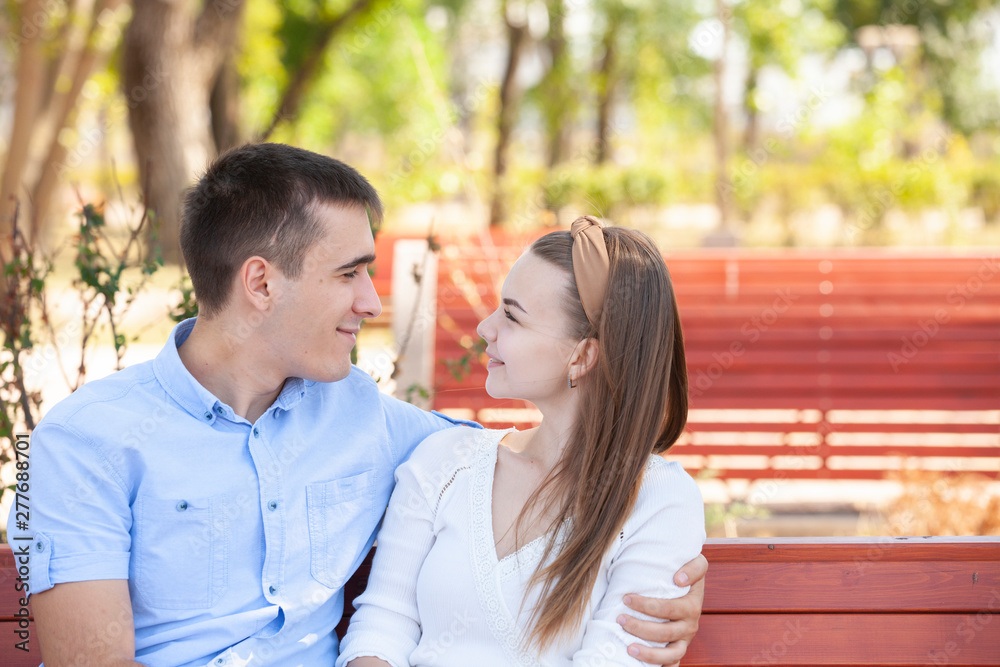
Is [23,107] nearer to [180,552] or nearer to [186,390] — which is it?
[186,390]

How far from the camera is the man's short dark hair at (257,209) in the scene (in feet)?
6.65

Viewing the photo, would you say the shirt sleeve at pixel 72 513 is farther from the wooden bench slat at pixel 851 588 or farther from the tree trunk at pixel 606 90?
the tree trunk at pixel 606 90

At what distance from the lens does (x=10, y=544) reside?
7.02ft

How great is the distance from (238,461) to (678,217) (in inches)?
981

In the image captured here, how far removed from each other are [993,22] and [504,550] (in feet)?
90.9

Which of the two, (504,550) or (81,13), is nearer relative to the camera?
(504,550)

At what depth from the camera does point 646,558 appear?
1.89 m

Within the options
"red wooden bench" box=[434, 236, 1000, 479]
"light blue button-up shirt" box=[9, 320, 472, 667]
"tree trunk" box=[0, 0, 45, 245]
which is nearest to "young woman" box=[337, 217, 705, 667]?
"light blue button-up shirt" box=[9, 320, 472, 667]

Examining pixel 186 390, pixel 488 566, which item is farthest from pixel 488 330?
pixel 186 390

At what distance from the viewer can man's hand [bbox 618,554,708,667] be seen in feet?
6.05

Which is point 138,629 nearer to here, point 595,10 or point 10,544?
point 10,544

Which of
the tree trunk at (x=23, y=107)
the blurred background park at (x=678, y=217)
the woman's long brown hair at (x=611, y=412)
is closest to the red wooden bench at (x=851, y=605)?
the woman's long brown hair at (x=611, y=412)

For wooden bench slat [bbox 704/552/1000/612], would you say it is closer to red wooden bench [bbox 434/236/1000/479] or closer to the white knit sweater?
the white knit sweater

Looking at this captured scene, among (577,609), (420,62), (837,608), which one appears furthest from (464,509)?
(420,62)
